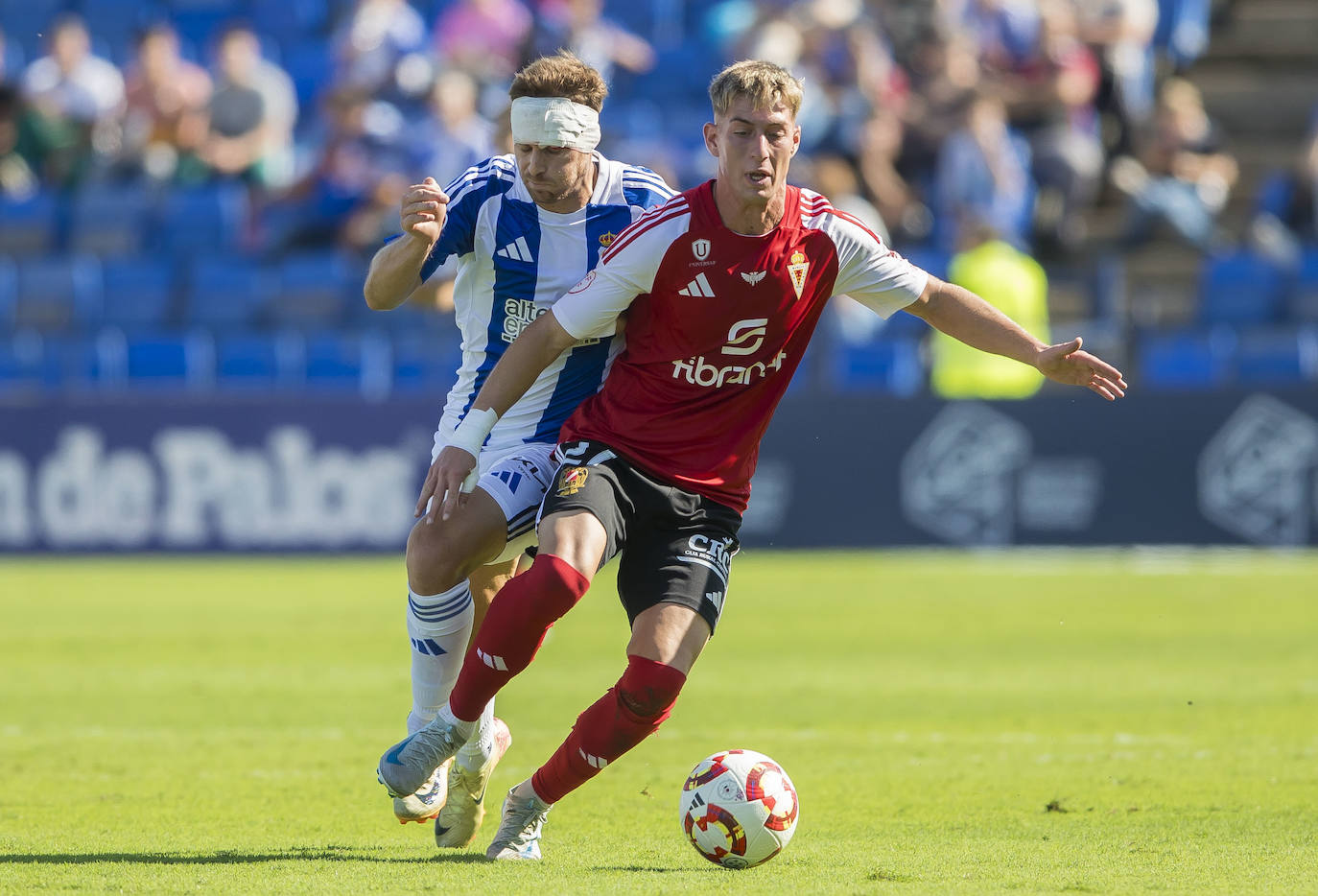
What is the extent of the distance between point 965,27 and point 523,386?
13362 mm

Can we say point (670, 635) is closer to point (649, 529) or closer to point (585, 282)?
point (649, 529)

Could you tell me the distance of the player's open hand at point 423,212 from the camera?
5504 mm

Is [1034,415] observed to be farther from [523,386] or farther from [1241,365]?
[523,386]

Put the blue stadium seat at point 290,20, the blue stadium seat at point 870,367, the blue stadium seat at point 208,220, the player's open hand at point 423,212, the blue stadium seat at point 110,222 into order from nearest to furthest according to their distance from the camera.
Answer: the player's open hand at point 423,212 → the blue stadium seat at point 870,367 → the blue stadium seat at point 208,220 → the blue stadium seat at point 110,222 → the blue stadium seat at point 290,20

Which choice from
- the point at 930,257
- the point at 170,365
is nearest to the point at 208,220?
the point at 170,365

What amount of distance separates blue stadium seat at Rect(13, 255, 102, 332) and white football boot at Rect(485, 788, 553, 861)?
13209mm

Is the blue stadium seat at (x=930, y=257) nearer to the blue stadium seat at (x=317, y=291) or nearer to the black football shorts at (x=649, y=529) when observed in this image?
the blue stadium seat at (x=317, y=291)

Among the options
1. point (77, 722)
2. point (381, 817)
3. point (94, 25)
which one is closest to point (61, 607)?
point (77, 722)

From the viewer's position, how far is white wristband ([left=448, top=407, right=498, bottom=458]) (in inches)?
213

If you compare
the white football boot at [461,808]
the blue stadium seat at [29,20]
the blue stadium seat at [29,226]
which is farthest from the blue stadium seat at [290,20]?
the white football boot at [461,808]

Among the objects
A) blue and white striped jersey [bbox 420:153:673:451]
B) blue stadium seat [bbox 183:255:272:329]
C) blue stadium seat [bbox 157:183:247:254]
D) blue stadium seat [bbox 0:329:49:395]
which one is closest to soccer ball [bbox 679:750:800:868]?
blue and white striped jersey [bbox 420:153:673:451]

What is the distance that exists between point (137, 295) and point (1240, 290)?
10268 mm

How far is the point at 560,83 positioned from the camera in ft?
19.0

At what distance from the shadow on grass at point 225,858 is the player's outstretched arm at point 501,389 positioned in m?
1.03
